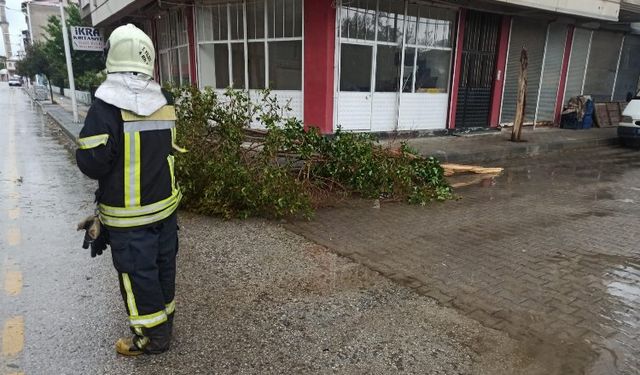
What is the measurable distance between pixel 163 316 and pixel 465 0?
11.3m

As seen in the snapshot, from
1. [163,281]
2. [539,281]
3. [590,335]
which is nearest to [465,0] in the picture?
[539,281]

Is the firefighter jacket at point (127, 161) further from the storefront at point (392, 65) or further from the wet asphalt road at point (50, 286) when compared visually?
the storefront at point (392, 65)

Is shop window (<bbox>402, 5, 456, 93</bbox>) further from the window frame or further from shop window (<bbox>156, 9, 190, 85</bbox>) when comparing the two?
shop window (<bbox>156, 9, 190, 85</bbox>)

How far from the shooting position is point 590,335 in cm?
335

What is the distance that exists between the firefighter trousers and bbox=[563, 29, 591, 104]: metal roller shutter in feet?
55.4

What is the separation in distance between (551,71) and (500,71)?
10.2 feet

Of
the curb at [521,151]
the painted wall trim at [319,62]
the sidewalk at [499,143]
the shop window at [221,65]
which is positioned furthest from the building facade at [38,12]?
the curb at [521,151]

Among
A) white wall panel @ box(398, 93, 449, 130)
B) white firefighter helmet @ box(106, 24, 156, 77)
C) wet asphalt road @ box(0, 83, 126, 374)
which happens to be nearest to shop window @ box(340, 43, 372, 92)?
white wall panel @ box(398, 93, 449, 130)

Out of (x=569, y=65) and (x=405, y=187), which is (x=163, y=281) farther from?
(x=569, y=65)

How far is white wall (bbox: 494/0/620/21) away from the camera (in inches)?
474

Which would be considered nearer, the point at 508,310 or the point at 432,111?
the point at 508,310

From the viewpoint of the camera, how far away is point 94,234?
9.08 ft

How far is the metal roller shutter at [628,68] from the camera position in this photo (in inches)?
704

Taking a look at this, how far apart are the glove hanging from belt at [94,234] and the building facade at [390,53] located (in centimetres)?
729
